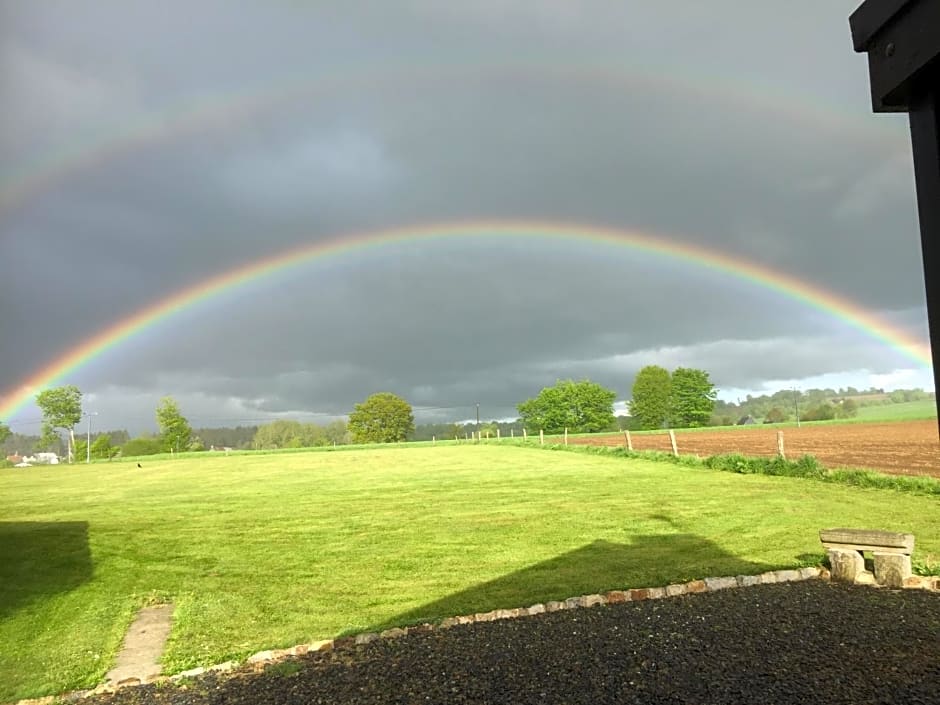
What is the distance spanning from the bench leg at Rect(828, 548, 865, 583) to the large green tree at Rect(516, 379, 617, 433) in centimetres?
11123

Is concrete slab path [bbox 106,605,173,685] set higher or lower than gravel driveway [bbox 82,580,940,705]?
higher

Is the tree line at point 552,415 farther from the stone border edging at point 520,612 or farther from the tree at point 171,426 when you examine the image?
the stone border edging at point 520,612

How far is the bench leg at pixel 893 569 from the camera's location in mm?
7945

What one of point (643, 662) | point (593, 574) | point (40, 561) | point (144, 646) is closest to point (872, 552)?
point (593, 574)

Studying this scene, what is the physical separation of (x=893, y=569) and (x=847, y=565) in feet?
1.70

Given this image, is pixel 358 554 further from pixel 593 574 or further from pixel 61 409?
pixel 61 409

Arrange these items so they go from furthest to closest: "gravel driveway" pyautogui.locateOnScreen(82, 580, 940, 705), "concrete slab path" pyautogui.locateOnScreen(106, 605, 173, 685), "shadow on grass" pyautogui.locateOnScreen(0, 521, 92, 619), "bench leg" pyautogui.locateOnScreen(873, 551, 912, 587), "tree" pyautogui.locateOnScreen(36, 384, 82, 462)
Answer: "tree" pyautogui.locateOnScreen(36, 384, 82, 462)
"shadow on grass" pyautogui.locateOnScreen(0, 521, 92, 619)
"bench leg" pyautogui.locateOnScreen(873, 551, 912, 587)
"concrete slab path" pyautogui.locateOnScreen(106, 605, 173, 685)
"gravel driveway" pyautogui.locateOnScreen(82, 580, 940, 705)

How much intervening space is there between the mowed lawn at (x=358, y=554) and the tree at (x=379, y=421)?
109531mm

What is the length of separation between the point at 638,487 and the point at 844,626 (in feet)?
47.3

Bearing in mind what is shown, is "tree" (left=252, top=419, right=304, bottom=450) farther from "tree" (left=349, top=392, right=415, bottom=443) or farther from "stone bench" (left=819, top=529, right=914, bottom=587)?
"stone bench" (left=819, top=529, right=914, bottom=587)

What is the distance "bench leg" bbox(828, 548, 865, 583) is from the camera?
832cm

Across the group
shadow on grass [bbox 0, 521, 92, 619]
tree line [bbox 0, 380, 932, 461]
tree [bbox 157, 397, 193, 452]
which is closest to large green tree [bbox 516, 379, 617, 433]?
tree line [bbox 0, 380, 932, 461]

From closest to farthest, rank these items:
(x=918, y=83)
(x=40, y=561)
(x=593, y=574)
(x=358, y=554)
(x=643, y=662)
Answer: (x=918, y=83), (x=643, y=662), (x=593, y=574), (x=358, y=554), (x=40, y=561)

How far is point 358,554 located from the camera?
1185cm
